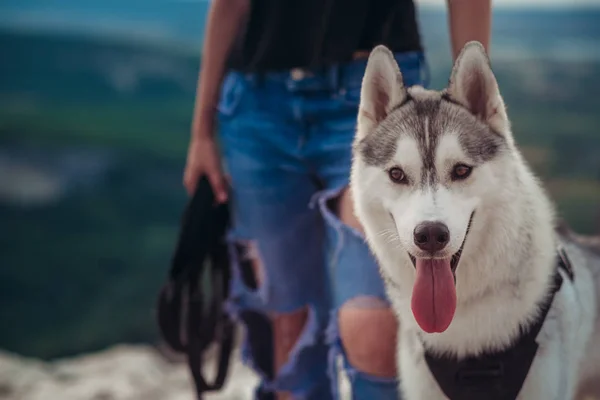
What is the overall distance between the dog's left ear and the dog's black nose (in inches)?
9.9

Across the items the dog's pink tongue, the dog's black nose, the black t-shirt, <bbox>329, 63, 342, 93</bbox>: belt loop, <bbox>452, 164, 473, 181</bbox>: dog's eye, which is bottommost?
the dog's pink tongue

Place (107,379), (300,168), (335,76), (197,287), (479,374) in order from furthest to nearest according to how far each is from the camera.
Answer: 1. (107,379)
2. (197,287)
3. (300,168)
4. (335,76)
5. (479,374)

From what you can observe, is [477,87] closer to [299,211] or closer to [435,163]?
[435,163]

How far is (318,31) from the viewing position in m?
1.64

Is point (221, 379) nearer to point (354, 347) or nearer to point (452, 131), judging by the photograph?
point (354, 347)

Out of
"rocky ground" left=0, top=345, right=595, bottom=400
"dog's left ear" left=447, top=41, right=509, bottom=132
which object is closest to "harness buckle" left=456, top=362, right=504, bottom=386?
"dog's left ear" left=447, top=41, right=509, bottom=132

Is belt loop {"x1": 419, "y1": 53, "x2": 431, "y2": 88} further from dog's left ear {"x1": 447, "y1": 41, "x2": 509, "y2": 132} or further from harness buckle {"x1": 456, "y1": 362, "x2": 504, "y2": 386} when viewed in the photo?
harness buckle {"x1": 456, "y1": 362, "x2": 504, "y2": 386}

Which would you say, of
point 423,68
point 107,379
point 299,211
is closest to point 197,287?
point 299,211

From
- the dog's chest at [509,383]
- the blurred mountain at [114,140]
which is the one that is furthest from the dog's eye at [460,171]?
the blurred mountain at [114,140]

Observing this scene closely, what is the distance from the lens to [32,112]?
14.6ft

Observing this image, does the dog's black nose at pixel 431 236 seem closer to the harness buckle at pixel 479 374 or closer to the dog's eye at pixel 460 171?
the dog's eye at pixel 460 171

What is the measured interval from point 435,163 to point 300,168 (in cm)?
55

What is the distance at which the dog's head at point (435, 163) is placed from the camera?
1.22 m

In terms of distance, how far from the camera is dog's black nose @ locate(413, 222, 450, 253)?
46.6 inches
